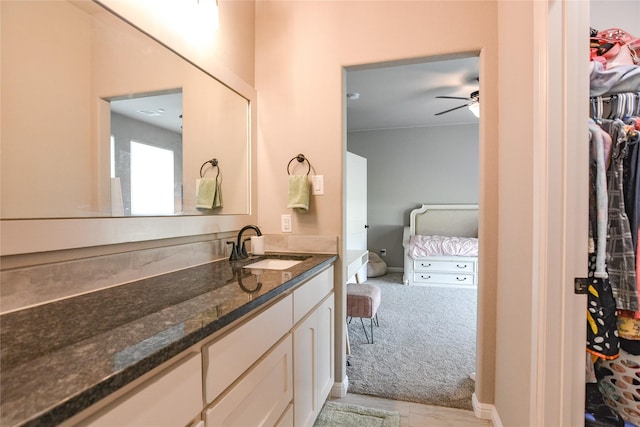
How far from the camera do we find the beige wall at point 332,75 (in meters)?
1.71

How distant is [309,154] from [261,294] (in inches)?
45.7

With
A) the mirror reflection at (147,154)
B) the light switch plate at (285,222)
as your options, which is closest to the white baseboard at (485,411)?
the light switch plate at (285,222)

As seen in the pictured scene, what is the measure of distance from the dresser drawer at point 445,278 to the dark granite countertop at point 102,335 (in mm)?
3888

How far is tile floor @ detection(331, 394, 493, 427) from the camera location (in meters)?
1.71

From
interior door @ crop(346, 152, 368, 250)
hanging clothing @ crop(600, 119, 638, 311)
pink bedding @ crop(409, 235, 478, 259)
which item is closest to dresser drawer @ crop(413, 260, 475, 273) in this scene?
pink bedding @ crop(409, 235, 478, 259)

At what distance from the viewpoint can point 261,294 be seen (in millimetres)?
1021

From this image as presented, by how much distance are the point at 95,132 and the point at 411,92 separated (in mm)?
3672

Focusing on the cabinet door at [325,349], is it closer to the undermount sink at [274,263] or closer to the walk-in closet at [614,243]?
the undermount sink at [274,263]

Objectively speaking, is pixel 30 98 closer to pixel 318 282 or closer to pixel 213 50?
pixel 213 50

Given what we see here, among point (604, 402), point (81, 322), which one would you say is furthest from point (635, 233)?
point (81, 322)

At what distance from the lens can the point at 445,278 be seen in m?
4.57

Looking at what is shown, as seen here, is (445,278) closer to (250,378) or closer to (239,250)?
(239,250)

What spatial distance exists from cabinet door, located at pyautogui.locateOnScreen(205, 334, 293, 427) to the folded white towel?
0.85 metres

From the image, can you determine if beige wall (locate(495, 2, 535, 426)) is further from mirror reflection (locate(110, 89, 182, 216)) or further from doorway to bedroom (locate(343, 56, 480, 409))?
mirror reflection (locate(110, 89, 182, 216))
